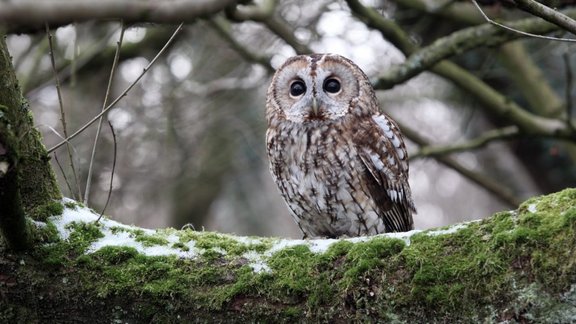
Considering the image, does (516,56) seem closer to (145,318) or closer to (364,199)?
(364,199)

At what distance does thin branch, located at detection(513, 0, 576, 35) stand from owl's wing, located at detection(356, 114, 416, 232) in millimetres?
1665

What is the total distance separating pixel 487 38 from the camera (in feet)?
16.0

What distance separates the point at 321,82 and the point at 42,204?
1.96 m

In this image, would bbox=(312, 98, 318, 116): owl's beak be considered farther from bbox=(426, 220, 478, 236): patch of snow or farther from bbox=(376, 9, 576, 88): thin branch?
bbox=(426, 220, 478, 236): patch of snow

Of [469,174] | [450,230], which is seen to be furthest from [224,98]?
[450,230]

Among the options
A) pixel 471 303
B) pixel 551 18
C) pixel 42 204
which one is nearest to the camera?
pixel 471 303

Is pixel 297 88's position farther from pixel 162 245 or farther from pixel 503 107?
pixel 503 107

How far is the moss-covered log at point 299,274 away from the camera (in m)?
2.25

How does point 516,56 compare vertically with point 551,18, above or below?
above

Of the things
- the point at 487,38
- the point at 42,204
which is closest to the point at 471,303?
the point at 42,204

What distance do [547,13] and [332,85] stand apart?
76.6 inches

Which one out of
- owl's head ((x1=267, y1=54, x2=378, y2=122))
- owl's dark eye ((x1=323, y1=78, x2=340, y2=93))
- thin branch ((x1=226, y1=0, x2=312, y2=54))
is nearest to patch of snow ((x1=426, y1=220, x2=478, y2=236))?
owl's head ((x1=267, y1=54, x2=378, y2=122))

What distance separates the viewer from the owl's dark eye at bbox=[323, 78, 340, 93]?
4.31 meters

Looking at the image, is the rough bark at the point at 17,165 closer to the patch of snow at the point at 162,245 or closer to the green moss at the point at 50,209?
the green moss at the point at 50,209
